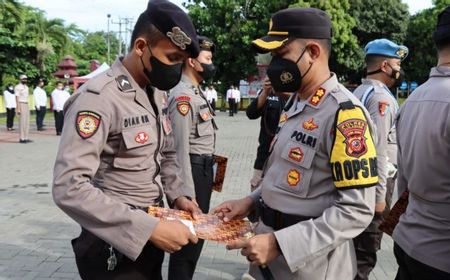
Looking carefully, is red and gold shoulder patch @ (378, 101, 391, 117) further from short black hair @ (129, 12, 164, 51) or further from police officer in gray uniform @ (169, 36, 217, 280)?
short black hair @ (129, 12, 164, 51)

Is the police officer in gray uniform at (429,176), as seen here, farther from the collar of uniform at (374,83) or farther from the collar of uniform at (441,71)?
the collar of uniform at (374,83)

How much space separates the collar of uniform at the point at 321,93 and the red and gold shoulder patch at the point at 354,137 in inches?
7.7

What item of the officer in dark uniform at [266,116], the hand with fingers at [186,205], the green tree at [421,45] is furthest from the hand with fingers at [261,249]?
the green tree at [421,45]

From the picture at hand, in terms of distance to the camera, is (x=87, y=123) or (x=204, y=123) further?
(x=204, y=123)

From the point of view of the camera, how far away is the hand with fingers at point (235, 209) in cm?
221

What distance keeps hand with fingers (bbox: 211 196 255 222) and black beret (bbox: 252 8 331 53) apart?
77 centimetres

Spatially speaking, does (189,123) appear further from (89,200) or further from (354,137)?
(354,137)

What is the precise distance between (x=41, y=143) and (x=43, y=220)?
7855mm

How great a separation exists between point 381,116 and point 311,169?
1764 mm

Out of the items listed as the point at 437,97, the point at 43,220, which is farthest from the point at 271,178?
the point at 43,220

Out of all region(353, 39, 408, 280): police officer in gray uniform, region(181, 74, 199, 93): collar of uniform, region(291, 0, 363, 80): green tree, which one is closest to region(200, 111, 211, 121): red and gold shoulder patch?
region(181, 74, 199, 93): collar of uniform

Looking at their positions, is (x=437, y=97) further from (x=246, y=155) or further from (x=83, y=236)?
(x=246, y=155)

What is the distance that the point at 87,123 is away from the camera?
1.86 metres

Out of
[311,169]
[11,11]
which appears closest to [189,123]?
[311,169]
